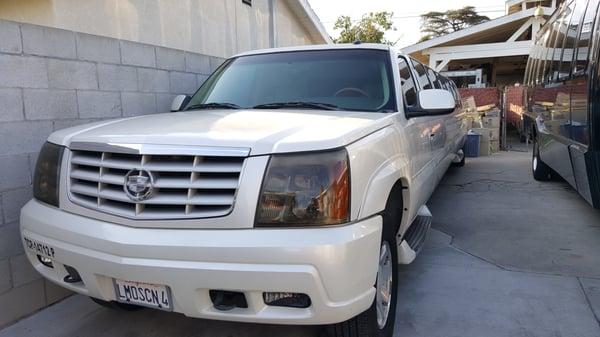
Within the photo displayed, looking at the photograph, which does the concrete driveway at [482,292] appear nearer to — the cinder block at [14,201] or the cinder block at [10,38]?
the cinder block at [14,201]

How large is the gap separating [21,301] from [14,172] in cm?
93

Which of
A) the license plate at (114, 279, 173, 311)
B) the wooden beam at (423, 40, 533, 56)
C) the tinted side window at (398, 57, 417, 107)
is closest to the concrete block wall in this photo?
the license plate at (114, 279, 173, 311)

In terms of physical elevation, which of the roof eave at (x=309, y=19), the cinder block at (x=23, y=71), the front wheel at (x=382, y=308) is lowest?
the front wheel at (x=382, y=308)

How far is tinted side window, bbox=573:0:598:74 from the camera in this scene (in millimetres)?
4652

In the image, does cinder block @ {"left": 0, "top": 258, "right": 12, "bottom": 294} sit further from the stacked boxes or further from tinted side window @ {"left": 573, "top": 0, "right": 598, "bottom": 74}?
the stacked boxes

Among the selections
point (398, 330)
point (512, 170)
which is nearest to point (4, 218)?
point (398, 330)

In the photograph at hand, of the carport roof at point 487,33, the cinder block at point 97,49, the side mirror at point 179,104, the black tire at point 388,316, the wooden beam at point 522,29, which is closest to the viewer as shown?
the black tire at point 388,316

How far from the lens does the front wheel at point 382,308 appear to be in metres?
2.64

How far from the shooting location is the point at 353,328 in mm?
2648

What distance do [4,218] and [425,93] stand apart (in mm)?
3119

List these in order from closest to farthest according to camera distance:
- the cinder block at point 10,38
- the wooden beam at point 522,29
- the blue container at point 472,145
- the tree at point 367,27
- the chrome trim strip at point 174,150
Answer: the chrome trim strip at point 174,150, the cinder block at point 10,38, the blue container at point 472,145, the wooden beam at point 522,29, the tree at point 367,27

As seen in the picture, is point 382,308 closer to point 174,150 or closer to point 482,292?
point 482,292

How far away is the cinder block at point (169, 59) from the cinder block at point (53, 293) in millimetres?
2348

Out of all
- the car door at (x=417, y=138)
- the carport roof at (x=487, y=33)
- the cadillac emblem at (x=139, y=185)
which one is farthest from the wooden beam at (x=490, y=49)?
the cadillac emblem at (x=139, y=185)
